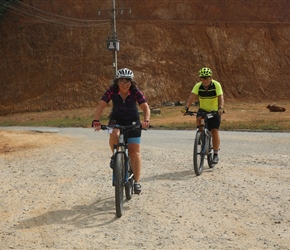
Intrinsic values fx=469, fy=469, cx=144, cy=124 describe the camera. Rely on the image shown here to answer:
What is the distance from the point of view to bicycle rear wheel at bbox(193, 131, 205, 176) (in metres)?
8.93

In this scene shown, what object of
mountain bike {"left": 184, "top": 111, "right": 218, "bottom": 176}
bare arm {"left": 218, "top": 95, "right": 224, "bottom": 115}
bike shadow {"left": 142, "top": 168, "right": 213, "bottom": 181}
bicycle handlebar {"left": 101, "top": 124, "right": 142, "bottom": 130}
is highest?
bare arm {"left": 218, "top": 95, "right": 224, "bottom": 115}

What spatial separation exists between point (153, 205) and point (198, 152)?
8.60ft

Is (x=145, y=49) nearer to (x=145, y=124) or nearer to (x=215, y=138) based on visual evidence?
(x=215, y=138)

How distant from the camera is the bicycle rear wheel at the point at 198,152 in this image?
8926 mm

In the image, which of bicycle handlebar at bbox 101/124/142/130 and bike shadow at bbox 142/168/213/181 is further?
bike shadow at bbox 142/168/213/181


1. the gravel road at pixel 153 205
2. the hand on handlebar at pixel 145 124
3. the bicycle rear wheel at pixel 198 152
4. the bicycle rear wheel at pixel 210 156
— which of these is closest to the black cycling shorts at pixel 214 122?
the bicycle rear wheel at pixel 210 156

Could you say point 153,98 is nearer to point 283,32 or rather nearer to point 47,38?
point 47,38

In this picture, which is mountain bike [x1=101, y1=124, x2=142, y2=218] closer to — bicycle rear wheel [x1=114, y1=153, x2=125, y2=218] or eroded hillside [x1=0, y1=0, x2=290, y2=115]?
bicycle rear wheel [x1=114, y1=153, x2=125, y2=218]

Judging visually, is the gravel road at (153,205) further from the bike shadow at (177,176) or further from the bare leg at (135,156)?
the bare leg at (135,156)

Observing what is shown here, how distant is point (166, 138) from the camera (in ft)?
52.7

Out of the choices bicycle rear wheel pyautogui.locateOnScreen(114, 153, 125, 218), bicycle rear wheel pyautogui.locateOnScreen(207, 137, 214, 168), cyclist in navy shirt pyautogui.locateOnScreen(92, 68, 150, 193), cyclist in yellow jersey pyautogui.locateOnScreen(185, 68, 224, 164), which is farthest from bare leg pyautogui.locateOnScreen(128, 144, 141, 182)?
bicycle rear wheel pyautogui.locateOnScreen(207, 137, 214, 168)

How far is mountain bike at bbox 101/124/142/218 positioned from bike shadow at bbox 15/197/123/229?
0.27 metres

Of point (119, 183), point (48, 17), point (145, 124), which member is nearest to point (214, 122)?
point (145, 124)

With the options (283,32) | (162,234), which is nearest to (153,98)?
(283,32)
